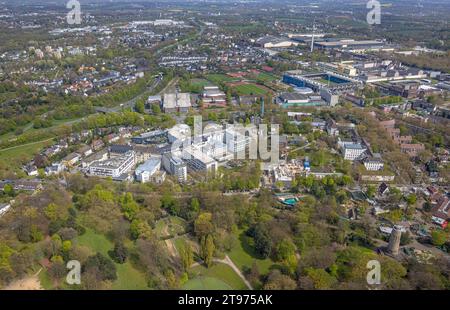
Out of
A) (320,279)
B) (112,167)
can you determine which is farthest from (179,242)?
(112,167)

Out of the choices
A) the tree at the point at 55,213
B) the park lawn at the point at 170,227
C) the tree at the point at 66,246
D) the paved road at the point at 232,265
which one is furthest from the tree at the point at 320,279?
the tree at the point at 55,213

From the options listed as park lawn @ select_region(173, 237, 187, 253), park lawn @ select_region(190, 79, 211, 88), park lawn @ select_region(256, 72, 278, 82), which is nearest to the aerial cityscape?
park lawn @ select_region(173, 237, 187, 253)

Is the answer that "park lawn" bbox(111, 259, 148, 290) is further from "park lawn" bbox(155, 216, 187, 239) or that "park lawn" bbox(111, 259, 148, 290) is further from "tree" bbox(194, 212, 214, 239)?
"tree" bbox(194, 212, 214, 239)

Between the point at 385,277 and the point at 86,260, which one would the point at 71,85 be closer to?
the point at 86,260

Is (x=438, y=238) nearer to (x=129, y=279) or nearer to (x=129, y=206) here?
(x=129, y=279)

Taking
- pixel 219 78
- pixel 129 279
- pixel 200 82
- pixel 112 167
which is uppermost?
pixel 219 78
